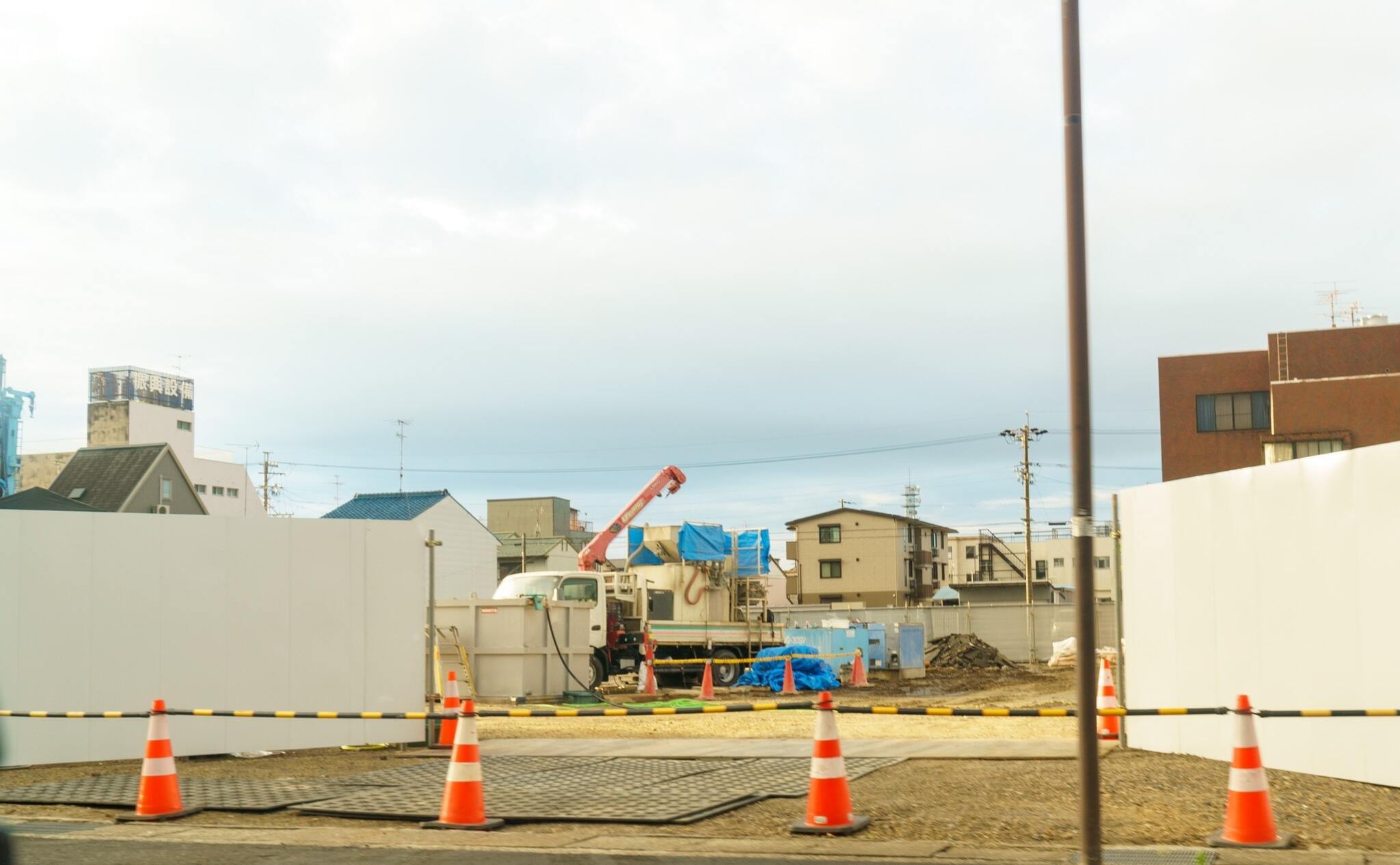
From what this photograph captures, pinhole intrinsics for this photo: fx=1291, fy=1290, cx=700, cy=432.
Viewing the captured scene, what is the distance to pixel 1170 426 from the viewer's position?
4975cm

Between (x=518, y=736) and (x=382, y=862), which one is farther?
(x=518, y=736)

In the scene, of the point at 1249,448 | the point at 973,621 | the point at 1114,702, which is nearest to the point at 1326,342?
the point at 1249,448

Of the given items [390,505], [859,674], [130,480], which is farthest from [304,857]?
[390,505]

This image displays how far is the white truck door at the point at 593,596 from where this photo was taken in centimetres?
2989

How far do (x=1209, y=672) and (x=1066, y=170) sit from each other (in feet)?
20.3

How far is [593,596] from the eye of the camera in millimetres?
30359

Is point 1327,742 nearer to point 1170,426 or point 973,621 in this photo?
point 973,621

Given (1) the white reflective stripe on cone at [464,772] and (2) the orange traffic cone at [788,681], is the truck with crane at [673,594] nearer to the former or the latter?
(2) the orange traffic cone at [788,681]

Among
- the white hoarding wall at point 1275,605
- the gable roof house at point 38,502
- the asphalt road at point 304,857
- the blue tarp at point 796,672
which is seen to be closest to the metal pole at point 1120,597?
the white hoarding wall at point 1275,605

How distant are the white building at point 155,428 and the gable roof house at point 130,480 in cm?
2139

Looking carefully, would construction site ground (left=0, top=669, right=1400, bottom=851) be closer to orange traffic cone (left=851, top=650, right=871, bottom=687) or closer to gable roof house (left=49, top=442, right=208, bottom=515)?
orange traffic cone (left=851, top=650, right=871, bottom=687)

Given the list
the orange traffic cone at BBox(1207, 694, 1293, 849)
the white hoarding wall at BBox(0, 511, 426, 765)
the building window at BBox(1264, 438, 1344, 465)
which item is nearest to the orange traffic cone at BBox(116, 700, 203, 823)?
the white hoarding wall at BBox(0, 511, 426, 765)

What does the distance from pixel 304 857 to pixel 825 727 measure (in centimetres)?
342

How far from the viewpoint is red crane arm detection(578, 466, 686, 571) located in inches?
1356
